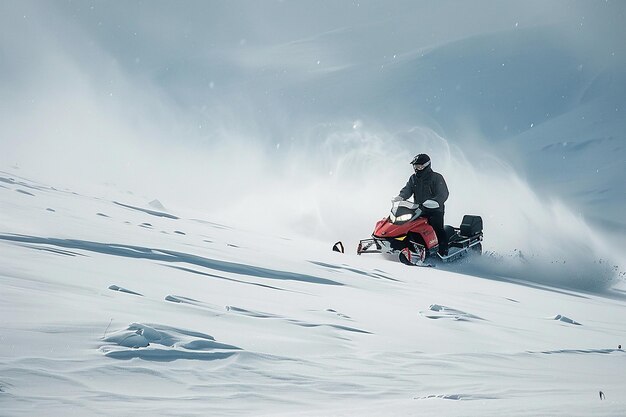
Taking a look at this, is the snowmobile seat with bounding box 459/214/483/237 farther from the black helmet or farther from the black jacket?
the black helmet

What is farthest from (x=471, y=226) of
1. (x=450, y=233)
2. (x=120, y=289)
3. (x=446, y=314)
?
(x=120, y=289)

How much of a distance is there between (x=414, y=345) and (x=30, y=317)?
77.7 inches

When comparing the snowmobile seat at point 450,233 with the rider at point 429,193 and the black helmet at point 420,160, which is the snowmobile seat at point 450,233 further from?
the black helmet at point 420,160

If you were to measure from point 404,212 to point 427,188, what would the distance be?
81cm

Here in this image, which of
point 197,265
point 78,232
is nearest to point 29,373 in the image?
point 197,265

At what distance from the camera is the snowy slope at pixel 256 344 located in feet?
6.66

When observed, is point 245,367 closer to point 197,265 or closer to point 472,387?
point 472,387

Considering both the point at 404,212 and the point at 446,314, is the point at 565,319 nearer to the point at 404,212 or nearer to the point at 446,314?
the point at 446,314

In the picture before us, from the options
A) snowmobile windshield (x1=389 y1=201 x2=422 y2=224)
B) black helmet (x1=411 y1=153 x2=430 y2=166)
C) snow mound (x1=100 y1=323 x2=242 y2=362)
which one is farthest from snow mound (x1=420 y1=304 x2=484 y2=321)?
black helmet (x1=411 y1=153 x2=430 y2=166)

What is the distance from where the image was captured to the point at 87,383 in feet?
6.46

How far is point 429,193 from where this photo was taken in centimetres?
1170

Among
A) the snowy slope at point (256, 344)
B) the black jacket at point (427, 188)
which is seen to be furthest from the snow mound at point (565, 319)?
the black jacket at point (427, 188)

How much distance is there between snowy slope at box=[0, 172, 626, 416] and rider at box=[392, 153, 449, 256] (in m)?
5.19

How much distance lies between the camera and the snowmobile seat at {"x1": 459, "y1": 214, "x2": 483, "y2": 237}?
12422 millimetres
